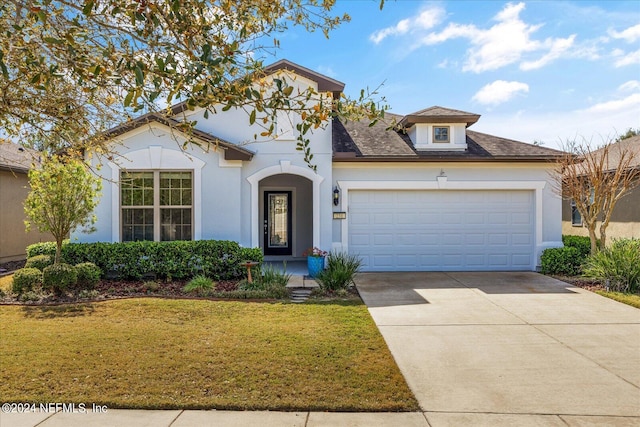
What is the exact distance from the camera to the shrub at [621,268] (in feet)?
30.4

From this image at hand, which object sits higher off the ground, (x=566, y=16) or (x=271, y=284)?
(x=566, y=16)

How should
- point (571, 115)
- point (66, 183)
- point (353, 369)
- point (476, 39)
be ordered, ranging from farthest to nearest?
point (571, 115), point (476, 39), point (66, 183), point (353, 369)

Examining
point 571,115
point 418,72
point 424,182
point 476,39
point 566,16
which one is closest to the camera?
point 566,16

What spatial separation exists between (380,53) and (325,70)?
2.10 m

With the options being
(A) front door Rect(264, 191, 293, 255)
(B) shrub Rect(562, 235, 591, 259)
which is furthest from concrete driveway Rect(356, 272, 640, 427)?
(A) front door Rect(264, 191, 293, 255)

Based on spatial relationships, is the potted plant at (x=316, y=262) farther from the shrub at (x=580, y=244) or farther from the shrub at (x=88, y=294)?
the shrub at (x=580, y=244)

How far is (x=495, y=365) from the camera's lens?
16.7 feet

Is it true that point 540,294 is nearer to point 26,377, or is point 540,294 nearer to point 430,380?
point 430,380

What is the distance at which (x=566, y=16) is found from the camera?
8.86 meters

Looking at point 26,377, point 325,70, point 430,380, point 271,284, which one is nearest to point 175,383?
point 26,377

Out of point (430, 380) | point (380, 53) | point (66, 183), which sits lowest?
point (430, 380)

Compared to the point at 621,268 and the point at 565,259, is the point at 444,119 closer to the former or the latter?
the point at 565,259

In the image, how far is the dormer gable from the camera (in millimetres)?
12445

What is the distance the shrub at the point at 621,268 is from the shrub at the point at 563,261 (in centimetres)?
156
